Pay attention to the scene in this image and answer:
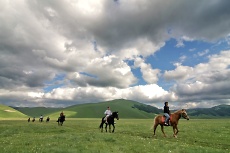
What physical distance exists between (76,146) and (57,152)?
2563mm

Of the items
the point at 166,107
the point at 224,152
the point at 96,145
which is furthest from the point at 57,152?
the point at 166,107

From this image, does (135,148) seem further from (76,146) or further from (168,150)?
(76,146)

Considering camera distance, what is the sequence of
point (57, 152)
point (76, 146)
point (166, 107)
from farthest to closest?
point (166, 107)
point (76, 146)
point (57, 152)

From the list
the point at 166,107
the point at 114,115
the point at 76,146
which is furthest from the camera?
the point at 114,115

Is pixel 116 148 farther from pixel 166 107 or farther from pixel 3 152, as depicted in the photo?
pixel 166 107

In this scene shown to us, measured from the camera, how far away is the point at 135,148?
18.8 metres

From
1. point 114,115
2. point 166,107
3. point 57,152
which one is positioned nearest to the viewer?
point 57,152

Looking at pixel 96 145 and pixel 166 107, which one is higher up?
pixel 166 107

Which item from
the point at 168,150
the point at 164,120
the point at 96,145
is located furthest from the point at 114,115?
the point at 168,150

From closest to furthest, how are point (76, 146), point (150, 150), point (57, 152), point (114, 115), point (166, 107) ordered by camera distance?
point (57, 152), point (150, 150), point (76, 146), point (166, 107), point (114, 115)

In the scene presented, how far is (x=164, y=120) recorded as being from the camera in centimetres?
2967

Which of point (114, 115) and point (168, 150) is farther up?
point (114, 115)

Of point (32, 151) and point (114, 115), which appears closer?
point (32, 151)

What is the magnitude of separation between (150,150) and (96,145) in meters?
4.78
